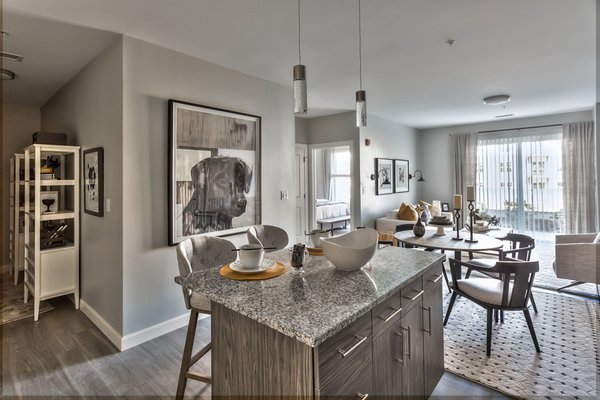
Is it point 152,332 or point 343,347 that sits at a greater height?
point 343,347

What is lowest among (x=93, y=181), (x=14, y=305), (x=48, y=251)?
(x=14, y=305)

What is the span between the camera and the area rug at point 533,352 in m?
2.03

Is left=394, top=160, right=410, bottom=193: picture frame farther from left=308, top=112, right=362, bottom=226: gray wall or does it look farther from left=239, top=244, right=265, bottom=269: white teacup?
left=239, top=244, right=265, bottom=269: white teacup

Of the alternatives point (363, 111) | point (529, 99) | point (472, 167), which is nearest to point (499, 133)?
point (472, 167)

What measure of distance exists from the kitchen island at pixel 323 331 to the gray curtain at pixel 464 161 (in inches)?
236

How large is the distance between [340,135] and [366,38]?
9.33ft

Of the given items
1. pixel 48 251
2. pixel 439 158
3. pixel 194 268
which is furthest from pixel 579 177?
pixel 48 251

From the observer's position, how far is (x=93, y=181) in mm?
2953

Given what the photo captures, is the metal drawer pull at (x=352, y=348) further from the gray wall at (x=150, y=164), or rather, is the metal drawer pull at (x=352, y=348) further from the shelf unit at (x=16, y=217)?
the shelf unit at (x=16, y=217)

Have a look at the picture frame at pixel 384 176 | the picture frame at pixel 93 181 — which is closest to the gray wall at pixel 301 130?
the picture frame at pixel 384 176

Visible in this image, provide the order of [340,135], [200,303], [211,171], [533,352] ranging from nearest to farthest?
[200,303] < [533,352] < [211,171] < [340,135]

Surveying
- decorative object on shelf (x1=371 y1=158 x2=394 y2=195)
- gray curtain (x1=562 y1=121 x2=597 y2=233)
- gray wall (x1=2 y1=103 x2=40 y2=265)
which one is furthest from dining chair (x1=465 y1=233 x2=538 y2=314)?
gray wall (x1=2 y1=103 x2=40 y2=265)

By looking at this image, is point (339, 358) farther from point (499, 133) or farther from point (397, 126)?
point (499, 133)

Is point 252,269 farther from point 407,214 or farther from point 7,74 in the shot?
point 407,214
